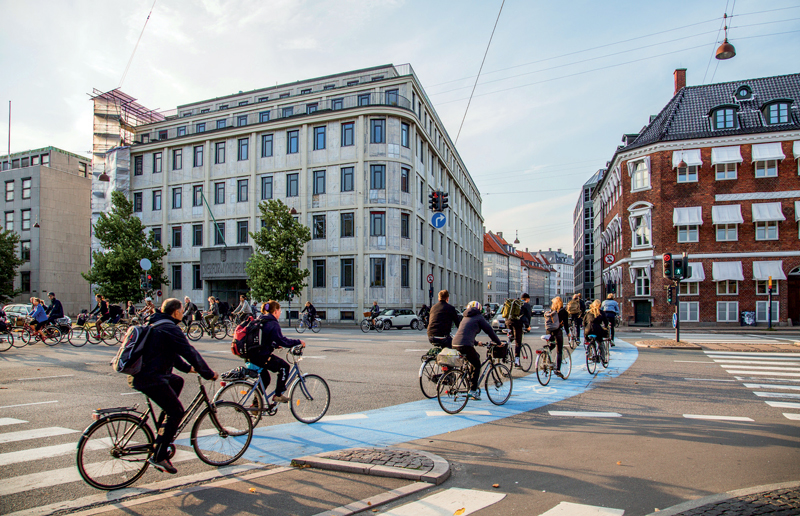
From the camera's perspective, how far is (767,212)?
3088 centimetres

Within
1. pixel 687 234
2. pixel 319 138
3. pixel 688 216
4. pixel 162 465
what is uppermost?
pixel 319 138

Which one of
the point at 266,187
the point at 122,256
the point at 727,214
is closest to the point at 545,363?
the point at 727,214

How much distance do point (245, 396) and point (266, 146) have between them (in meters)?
34.7

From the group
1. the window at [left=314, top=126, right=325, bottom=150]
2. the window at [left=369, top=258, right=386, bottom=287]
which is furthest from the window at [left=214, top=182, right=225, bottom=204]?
the window at [left=369, top=258, right=386, bottom=287]

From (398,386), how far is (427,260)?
2924cm

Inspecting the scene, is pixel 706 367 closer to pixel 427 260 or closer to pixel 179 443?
pixel 179 443

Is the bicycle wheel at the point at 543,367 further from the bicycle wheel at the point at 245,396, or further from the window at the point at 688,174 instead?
the window at the point at 688,174

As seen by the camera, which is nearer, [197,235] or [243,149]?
[243,149]

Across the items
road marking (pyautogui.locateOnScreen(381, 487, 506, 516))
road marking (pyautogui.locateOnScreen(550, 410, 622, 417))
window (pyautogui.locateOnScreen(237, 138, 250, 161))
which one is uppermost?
window (pyautogui.locateOnScreen(237, 138, 250, 161))

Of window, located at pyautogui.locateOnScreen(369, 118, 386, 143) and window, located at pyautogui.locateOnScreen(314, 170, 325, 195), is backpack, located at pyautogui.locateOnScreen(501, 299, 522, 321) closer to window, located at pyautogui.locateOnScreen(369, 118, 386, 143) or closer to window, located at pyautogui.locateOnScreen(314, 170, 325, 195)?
window, located at pyautogui.locateOnScreen(369, 118, 386, 143)

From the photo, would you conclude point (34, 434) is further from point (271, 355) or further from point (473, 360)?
point (473, 360)

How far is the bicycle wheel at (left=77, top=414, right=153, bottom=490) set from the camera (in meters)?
4.27

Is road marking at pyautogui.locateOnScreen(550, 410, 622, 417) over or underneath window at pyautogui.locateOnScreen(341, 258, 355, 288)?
underneath

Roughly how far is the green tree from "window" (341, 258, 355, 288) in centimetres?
305
